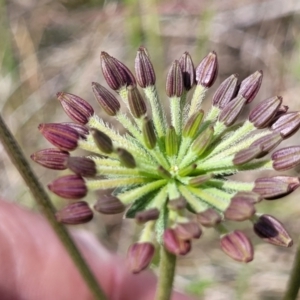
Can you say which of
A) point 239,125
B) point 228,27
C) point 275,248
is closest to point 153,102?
point 239,125

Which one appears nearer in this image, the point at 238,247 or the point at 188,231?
the point at 188,231

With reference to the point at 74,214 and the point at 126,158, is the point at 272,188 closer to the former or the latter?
the point at 126,158

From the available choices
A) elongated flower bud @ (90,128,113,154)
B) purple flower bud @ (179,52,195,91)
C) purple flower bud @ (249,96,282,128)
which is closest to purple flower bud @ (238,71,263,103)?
purple flower bud @ (249,96,282,128)

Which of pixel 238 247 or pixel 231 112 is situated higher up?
pixel 231 112

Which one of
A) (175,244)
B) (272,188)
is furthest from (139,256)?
(272,188)

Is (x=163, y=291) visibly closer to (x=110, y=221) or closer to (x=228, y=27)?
(x=110, y=221)

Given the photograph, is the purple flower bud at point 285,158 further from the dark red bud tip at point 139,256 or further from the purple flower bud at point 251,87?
the dark red bud tip at point 139,256

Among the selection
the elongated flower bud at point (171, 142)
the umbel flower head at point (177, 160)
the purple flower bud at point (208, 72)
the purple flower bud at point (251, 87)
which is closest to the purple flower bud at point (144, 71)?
the umbel flower head at point (177, 160)
